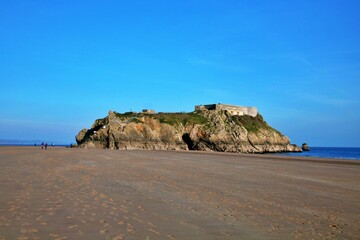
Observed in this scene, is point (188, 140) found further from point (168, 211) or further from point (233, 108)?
point (168, 211)

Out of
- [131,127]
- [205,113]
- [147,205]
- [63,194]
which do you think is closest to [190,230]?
[147,205]

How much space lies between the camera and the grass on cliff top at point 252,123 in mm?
99488

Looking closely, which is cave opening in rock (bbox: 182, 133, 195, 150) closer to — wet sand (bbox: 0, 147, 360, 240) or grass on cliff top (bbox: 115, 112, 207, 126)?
grass on cliff top (bbox: 115, 112, 207, 126)

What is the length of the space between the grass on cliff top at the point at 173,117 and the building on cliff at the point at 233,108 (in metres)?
8.94

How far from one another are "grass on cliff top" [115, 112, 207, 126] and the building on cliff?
894cm

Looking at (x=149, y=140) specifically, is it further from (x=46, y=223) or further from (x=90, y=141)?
(x=46, y=223)

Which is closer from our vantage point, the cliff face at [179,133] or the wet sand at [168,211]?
the wet sand at [168,211]

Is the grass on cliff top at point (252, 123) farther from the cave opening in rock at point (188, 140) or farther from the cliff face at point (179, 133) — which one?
the cave opening in rock at point (188, 140)

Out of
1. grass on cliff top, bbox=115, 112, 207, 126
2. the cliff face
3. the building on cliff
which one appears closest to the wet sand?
the cliff face

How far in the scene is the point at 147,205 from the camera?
10133 mm

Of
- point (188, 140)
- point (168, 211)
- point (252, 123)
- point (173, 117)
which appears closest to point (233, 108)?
point (252, 123)

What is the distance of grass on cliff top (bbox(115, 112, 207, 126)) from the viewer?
83.5 meters

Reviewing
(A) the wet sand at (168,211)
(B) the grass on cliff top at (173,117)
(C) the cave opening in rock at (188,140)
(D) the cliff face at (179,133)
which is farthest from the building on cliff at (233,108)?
(A) the wet sand at (168,211)

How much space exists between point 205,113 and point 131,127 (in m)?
27.0
